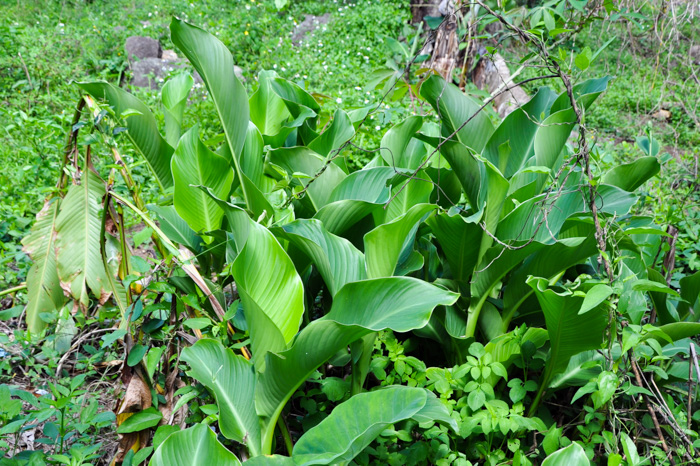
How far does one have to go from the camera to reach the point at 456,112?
180 centimetres

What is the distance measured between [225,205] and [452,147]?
721 mm

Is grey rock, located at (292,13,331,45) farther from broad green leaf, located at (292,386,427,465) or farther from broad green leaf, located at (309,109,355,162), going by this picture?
broad green leaf, located at (292,386,427,465)

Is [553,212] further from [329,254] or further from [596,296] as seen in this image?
[329,254]

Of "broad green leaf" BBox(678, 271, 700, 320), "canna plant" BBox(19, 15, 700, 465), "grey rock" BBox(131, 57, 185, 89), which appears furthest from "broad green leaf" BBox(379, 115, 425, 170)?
"grey rock" BBox(131, 57, 185, 89)

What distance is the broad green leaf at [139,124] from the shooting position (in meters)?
1.82

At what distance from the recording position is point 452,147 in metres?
1.63

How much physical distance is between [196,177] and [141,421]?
0.76 m

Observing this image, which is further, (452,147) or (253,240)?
(452,147)

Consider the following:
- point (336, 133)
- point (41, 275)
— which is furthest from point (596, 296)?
point (41, 275)

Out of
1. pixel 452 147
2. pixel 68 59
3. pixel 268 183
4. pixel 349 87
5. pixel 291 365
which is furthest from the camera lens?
pixel 68 59

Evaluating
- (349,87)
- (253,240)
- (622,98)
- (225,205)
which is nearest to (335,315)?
(253,240)

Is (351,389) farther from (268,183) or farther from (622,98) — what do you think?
(622,98)

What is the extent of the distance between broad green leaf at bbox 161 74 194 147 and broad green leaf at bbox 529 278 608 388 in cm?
150

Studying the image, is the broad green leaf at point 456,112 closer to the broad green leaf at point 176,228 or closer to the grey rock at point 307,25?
the broad green leaf at point 176,228
